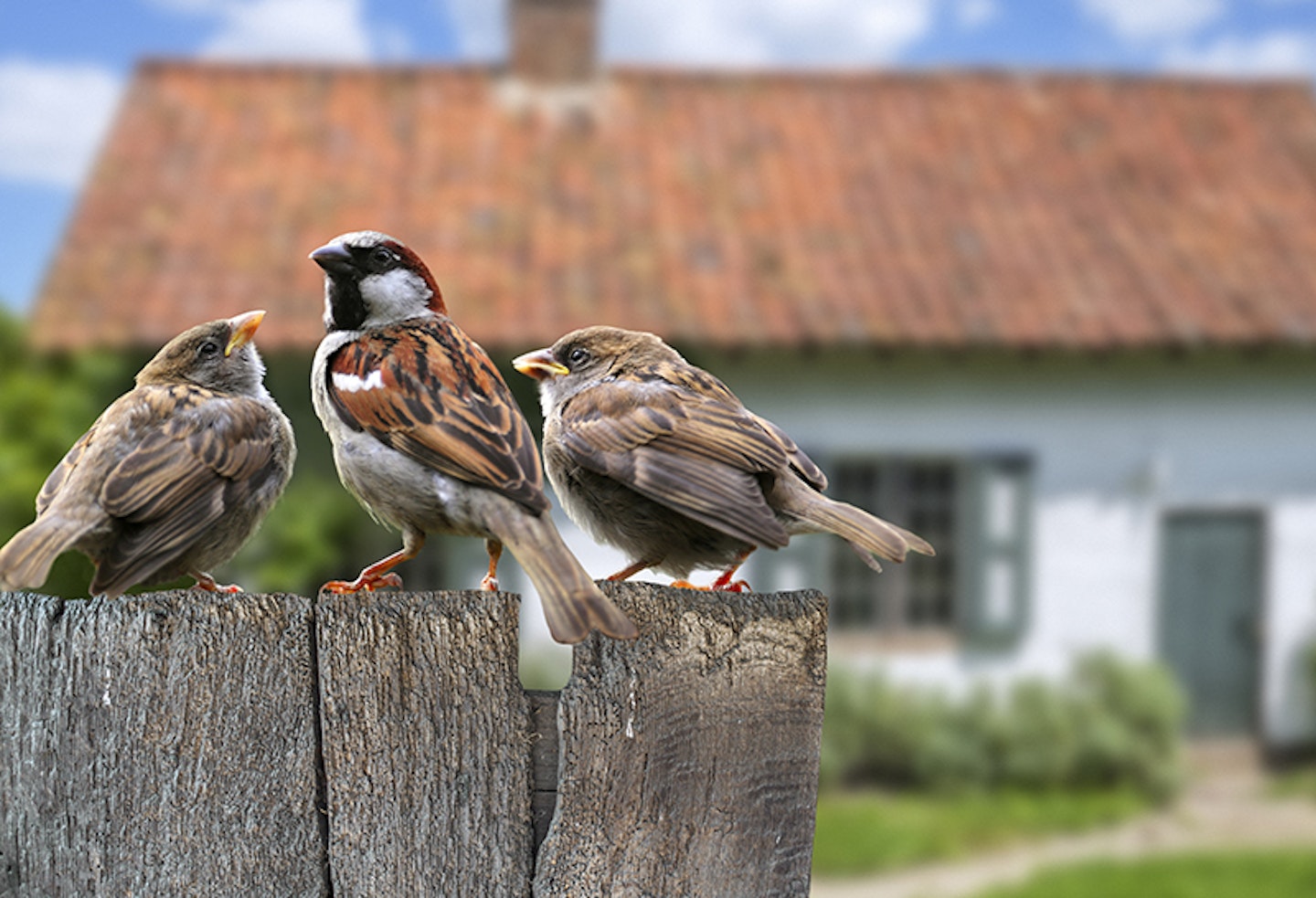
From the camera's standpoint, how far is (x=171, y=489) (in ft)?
6.98

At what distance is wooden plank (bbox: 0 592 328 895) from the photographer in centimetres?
179

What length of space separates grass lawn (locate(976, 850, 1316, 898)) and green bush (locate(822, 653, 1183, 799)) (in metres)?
1.73

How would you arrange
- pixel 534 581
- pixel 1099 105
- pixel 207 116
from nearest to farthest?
pixel 534 581 → pixel 207 116 → pixel 1099 105

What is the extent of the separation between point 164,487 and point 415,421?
17.0 inches

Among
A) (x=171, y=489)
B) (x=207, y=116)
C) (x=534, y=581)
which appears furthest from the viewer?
(x=207, y=116)

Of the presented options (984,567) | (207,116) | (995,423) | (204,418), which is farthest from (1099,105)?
(204,418)

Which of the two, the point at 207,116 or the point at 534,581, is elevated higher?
the point at 207,116

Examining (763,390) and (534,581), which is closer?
(534,581)

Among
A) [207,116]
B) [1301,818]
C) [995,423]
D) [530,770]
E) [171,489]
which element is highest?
[207,116]

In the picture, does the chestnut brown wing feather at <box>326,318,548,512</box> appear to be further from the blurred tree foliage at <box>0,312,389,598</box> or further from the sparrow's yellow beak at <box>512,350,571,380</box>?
the blurred tree foliage at <box>0,312,389,598</box>

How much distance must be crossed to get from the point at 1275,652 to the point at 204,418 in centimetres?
1278

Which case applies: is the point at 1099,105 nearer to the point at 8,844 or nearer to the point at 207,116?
the point at 207,116

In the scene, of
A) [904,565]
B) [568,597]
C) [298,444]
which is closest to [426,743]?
[568,597]

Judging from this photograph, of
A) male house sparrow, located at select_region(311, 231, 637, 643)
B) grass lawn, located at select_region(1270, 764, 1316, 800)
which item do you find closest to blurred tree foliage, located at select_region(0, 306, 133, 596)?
male house sparrow, located at select_region(311, 231, 637, 643)
